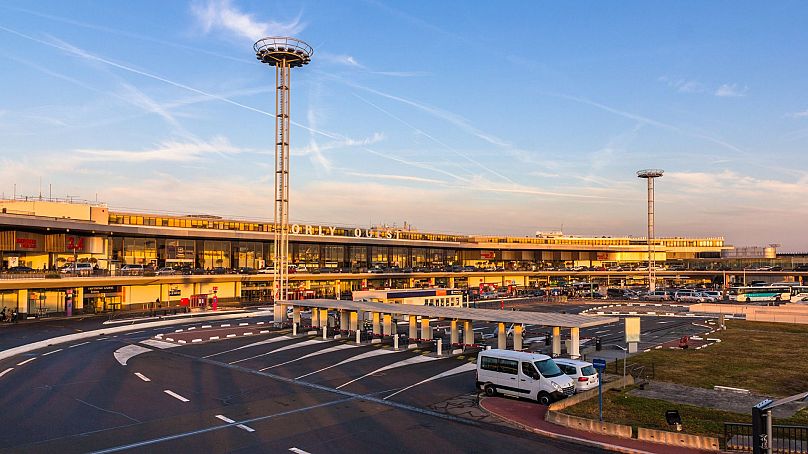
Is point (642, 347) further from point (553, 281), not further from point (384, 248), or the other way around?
point (553, 281)

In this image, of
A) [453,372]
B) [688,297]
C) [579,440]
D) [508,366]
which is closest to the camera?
[579,440]

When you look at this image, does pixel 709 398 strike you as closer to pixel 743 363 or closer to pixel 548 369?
pixel 548 369

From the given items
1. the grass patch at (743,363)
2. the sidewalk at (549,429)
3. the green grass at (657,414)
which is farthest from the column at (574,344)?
the sidewalk at (549,429)

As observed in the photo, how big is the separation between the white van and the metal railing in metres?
7.05

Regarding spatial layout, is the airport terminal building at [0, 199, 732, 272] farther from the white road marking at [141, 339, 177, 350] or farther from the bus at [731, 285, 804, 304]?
the bus at [731, 285, 804, 304]

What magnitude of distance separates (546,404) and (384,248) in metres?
99.1

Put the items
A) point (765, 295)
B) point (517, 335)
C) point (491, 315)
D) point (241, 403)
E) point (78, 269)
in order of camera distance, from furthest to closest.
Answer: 1. point (765, 295)
2. point (78, 269)
3. point (491, 315)
4. point (517, 335)
5. point (241, 403)

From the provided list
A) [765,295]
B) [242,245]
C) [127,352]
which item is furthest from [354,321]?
[765,295]

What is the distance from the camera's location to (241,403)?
84.9ft

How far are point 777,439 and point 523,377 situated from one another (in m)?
10.2

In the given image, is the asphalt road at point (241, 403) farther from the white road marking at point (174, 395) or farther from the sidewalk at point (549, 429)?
the sidewalk at point (549, 429)

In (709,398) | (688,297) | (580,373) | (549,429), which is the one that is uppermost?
(580,373)

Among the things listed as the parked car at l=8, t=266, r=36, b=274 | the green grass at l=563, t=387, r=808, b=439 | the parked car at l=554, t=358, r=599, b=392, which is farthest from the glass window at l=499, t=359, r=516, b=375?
the parked car at l=8, t=266, r=36, b=274

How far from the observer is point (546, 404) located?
25328 millimetres
